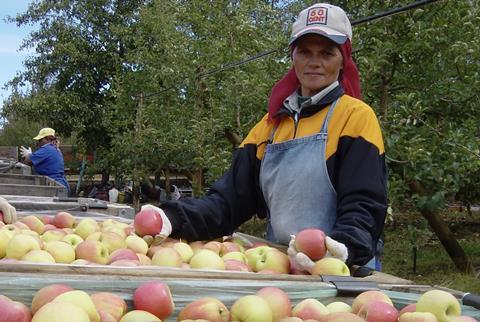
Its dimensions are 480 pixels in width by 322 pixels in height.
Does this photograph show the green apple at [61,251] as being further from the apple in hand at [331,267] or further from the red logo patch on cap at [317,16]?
the red logo patch on cap at [317,16]

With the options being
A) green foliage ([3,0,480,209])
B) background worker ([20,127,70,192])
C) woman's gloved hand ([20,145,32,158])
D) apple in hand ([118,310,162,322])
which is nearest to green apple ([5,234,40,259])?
apple in hand ([118,310,162,322])

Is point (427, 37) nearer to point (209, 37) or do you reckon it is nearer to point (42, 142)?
point (209, 37)

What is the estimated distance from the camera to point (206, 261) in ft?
6.54

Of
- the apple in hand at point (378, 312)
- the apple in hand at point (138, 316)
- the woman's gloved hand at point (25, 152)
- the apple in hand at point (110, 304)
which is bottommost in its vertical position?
the apple in hand at point (138, 316)

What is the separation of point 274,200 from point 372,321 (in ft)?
3.00

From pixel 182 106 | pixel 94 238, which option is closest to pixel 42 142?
pixel 182 106

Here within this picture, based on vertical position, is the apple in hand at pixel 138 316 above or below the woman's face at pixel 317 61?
below

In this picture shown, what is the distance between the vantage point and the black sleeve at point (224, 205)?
2.36m

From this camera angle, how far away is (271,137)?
2426 millimetres

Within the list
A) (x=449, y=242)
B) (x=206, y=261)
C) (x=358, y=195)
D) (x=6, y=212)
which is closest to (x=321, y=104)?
(x=358, y=195)

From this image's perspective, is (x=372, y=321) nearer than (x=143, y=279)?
Yes

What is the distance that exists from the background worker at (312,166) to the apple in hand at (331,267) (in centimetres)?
4

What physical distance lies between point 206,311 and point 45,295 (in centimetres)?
38


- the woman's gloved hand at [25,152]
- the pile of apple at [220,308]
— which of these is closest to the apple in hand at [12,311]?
the pile of apple at [220,308]
